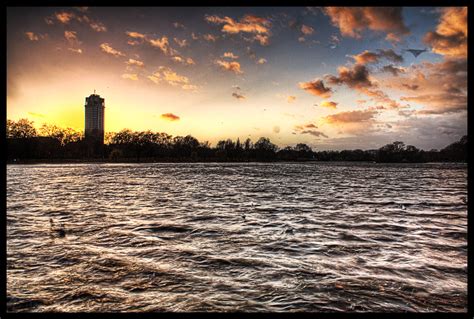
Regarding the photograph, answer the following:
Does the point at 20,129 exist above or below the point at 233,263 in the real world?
above

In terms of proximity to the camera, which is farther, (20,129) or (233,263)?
(20,129)

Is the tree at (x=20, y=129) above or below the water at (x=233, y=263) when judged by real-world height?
above

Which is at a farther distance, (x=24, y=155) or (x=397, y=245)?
(x=24, y=155)

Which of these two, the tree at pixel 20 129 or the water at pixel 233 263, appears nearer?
the water at pixel 233 263

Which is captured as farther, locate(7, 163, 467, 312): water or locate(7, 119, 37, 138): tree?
locate(7, 119, 37, 138): tree

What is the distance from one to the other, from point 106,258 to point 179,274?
325 cm

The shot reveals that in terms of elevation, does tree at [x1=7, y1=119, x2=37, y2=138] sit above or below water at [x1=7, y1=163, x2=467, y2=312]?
above

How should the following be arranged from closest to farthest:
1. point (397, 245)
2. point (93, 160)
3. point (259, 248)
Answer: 1. point (259, 248)
2. point (397, 245)
3. point (93, 160)

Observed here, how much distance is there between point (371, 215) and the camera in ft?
73.5

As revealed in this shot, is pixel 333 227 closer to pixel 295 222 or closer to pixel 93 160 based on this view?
pixel 295 222

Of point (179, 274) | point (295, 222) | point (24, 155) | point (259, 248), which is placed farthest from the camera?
point (24, 155)
